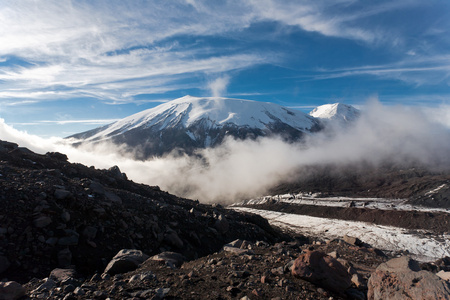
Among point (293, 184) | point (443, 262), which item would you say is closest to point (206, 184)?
point (293, 184)

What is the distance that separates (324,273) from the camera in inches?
195

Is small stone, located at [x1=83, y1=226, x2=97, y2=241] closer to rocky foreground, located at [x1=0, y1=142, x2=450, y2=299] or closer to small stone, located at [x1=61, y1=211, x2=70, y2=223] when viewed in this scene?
rocky foreground, located at [x1=0, y1=142, x2=450, y2=299]

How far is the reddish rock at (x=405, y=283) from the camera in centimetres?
375

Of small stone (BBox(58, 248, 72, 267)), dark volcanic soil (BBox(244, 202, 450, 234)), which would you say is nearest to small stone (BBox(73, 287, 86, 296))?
small stone (BBox(58, 248, 72, 267))

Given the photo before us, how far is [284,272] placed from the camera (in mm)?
5406

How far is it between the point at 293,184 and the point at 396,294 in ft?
264

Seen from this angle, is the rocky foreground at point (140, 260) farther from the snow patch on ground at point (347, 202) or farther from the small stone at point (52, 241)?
the snow patch on ground at point (347, 202)

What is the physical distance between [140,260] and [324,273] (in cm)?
450

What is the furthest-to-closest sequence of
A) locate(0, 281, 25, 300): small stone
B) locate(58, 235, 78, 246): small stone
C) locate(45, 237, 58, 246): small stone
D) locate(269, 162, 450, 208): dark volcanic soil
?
locate(269, 162, 450, 208): dark volcanic soil
locate(58, 235, 78, 246): small stone
locate(45, 237, 58, 246): small stone
locate(0, 281, 25, 300): small stone

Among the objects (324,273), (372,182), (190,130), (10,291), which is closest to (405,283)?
(324,273)

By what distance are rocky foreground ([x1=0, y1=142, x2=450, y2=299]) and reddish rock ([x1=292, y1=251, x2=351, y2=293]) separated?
0.06 feet

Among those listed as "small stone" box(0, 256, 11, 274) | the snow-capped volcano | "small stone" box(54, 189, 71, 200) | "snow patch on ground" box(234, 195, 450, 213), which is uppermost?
the snow-capped volcano

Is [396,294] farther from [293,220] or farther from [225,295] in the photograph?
[293,220]

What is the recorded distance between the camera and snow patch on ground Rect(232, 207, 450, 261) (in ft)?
96.4
